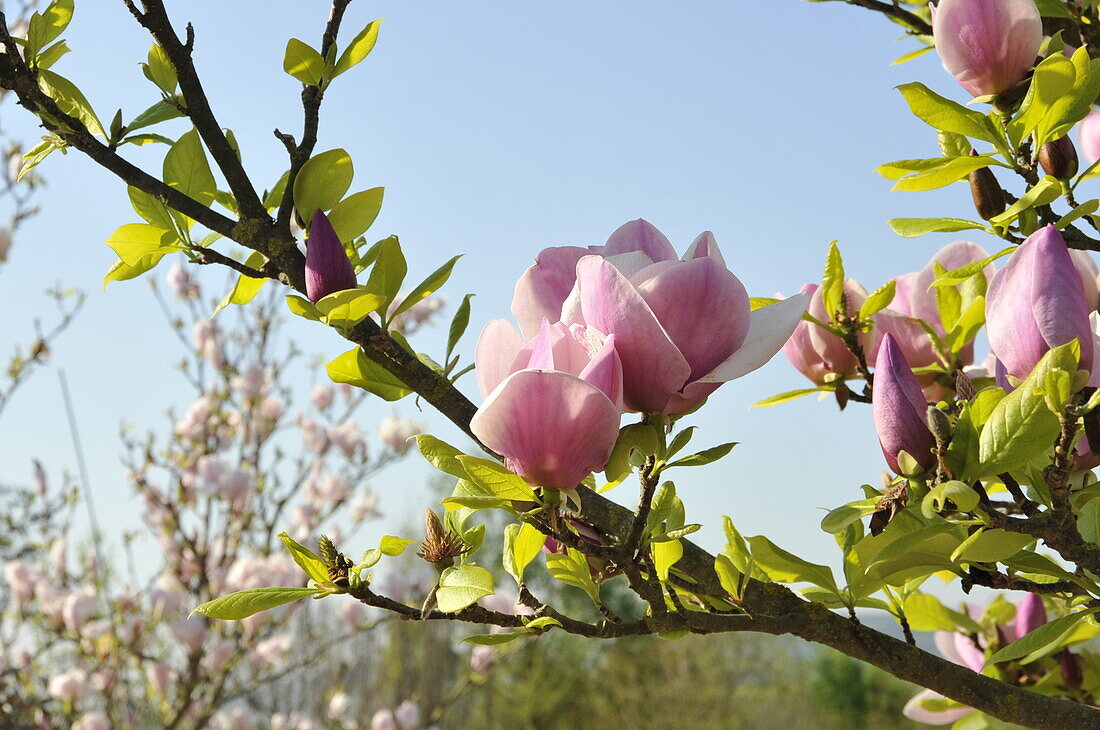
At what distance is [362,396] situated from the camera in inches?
137

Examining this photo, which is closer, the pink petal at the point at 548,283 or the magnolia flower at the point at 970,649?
the pink petal at the point at 548,283

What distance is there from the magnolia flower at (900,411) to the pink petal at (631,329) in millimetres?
137

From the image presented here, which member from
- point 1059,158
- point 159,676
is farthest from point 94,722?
point 1059,158

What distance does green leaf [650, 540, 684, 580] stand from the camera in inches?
22.1

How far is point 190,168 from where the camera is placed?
23.6 inches

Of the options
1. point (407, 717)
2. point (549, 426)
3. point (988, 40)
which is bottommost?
point (407, 717)

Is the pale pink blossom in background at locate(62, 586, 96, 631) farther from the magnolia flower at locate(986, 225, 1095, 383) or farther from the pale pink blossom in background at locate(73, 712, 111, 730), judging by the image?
the magnolia flower at locate(986, 225, 1095, 383)

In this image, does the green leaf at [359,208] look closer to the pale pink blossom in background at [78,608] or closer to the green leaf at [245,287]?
the green leaf at [245,287]

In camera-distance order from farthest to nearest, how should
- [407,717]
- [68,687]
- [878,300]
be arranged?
[407,717], [68,687], [878,300]

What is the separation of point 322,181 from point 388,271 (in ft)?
0.25

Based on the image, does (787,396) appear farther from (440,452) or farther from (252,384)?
(252,384)

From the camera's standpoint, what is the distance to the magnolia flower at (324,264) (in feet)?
1.64

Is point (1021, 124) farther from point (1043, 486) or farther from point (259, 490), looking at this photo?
point (259, 490)

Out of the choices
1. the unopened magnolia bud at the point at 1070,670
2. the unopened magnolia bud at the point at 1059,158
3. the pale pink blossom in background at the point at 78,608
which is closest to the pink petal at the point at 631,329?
the unopened magnolia bud at the point at 1059,158
